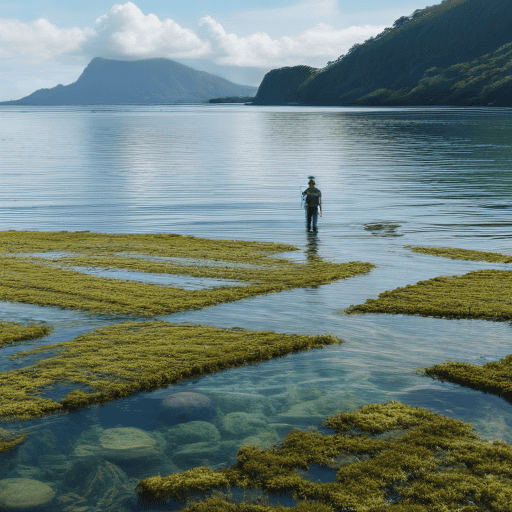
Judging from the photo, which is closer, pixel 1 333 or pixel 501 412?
pixel 501 412

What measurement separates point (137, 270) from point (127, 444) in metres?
14.5

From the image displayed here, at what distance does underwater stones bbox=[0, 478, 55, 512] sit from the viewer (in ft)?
31.9

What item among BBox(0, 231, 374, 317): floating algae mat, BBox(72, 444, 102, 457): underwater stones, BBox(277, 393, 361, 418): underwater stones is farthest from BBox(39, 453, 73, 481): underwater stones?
BBox(0, 231, 374, 317): floating algae mat

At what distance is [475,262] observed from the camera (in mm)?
28562

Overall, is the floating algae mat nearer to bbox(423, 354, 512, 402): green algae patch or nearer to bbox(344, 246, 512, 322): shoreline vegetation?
bbox(344, 246, 512, 322): shoreline vegetation

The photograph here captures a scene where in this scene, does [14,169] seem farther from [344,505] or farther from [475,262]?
[344,505]

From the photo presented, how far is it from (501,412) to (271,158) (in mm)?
84383

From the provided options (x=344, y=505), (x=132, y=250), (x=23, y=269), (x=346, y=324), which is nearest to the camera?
(x=344, y=505)

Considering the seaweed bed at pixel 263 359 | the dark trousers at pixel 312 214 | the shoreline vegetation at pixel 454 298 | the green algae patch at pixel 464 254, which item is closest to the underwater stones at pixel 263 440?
the seaweed bed at pixel 263 359

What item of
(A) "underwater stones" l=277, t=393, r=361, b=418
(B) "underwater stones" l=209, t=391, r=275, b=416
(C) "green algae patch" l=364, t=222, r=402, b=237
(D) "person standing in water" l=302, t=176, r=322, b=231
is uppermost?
(D) "person standing in water" l=302, t=176, r=322, b=231

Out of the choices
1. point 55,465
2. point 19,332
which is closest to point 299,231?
point 19,332

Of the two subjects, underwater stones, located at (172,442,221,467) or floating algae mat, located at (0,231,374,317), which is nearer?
underwater stones, located at (172,442,221,467)

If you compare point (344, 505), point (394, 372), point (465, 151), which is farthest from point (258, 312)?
point (465, 151)

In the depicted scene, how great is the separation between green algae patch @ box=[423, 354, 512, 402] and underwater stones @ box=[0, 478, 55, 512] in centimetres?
911
